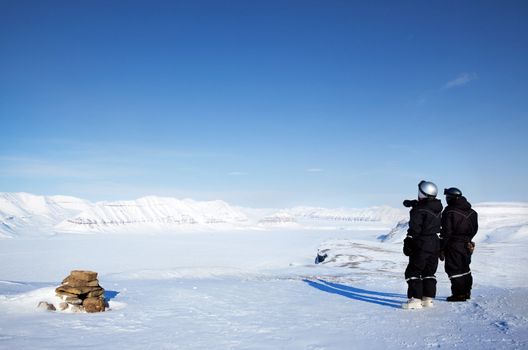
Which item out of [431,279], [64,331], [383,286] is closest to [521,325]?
[431,279]

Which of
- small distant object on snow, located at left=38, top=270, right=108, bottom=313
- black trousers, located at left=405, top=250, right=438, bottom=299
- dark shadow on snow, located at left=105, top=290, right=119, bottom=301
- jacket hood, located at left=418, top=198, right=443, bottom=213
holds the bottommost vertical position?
dark shadow on snow, located at left=105, top=290, right=119, bottom=301

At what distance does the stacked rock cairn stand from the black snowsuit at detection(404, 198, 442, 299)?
5.68 m

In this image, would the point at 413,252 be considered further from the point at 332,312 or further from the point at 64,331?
the point at 64,331

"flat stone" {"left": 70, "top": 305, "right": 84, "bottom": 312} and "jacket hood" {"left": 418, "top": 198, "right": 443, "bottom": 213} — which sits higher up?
"jacket hood" {"left": 418, "top": 198, "right": 443, "bottom": 213}

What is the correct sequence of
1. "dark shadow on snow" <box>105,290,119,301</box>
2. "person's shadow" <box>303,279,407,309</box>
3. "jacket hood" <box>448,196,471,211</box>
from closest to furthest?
"jacket hood" <box>448,196,471,211</box>
"person's shadow" <box>303,279,407,309</box>
"dark shadow on snow" <box>105,290,119,301</box>

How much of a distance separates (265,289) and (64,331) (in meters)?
5.10

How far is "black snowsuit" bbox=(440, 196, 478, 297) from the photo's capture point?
23.5ft

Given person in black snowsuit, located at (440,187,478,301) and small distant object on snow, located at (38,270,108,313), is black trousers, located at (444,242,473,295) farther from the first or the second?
small distant object on snow, located at (38,270,108,313)

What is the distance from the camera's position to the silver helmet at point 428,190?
6750 millimetres

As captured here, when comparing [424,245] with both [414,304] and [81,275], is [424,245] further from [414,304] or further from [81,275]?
[81,275]

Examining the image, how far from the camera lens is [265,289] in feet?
32.0

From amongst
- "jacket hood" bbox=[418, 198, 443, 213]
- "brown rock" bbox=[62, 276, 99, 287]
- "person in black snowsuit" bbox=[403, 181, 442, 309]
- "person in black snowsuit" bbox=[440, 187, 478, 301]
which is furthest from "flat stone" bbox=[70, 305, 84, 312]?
"person in black snowsuit" bbox=[440, 187, 478, 301]

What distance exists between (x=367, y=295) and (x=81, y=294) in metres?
5.96

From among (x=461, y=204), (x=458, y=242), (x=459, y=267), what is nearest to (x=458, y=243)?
(x=458, y=242)
